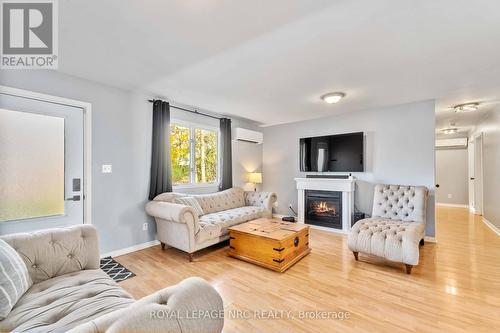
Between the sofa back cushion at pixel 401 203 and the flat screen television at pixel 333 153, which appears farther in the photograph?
the flat screen television at pixel 333 153

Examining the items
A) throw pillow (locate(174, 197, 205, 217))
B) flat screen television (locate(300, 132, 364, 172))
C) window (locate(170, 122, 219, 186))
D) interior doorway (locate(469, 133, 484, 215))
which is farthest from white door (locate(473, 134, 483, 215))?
throw pillow (locate(174, 197, 205, 217))

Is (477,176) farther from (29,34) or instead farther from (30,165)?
(30,165)

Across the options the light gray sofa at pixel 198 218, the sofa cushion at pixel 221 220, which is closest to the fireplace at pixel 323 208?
the light gray sofa at pixel 198 218

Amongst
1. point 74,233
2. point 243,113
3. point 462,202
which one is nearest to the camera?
point 74,233

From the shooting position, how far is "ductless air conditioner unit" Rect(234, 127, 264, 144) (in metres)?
5.04

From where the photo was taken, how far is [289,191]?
548 centimetres

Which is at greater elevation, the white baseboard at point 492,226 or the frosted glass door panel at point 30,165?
the frosted glass door panel at point 30,165

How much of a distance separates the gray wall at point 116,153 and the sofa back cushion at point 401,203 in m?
3.78

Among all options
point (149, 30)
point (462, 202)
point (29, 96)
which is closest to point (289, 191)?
point (149, 30)

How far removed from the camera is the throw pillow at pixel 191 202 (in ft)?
11.6

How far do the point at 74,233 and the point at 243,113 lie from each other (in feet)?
11.9

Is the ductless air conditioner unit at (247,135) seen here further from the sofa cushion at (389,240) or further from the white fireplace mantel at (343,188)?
the sofa cushion at (389,240)

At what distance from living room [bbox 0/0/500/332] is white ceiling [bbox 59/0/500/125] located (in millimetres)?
22

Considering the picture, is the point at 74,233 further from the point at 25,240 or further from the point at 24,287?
the point at 24,287
